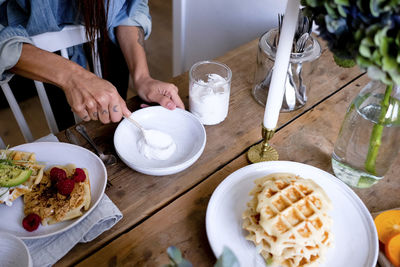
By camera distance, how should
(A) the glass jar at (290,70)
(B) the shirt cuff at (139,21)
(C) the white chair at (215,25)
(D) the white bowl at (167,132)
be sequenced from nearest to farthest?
1. (D) the white bowl at (167,132)
2. (A) the glass jar at (290,70)
3. (B) the shirt cuff at (139,21)
4. (C) the white chair at (215,25)

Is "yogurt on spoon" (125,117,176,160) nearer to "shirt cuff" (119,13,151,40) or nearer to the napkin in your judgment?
the napkin

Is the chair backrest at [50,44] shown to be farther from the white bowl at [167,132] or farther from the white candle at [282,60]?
the white candle at [282,60]

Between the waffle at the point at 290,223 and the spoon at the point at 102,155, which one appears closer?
the waffle at the point at 290,223

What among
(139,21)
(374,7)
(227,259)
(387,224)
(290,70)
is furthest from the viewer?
(139,21)

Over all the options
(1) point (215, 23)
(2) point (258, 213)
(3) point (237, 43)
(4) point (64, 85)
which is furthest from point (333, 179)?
(1) point (215, 23)

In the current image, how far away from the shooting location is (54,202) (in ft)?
2.23

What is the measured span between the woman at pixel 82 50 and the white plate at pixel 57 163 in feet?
0.39

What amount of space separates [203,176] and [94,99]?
340mm

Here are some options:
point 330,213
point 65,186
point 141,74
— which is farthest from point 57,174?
point 330,213

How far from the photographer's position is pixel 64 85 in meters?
0.88

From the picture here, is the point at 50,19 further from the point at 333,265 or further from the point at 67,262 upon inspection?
the point at 333,265

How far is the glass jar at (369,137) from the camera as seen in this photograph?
0.68 metres

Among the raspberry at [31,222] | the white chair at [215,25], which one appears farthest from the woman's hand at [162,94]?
the white chair at [215,25]

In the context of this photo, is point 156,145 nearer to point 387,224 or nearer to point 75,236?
point 75,236
